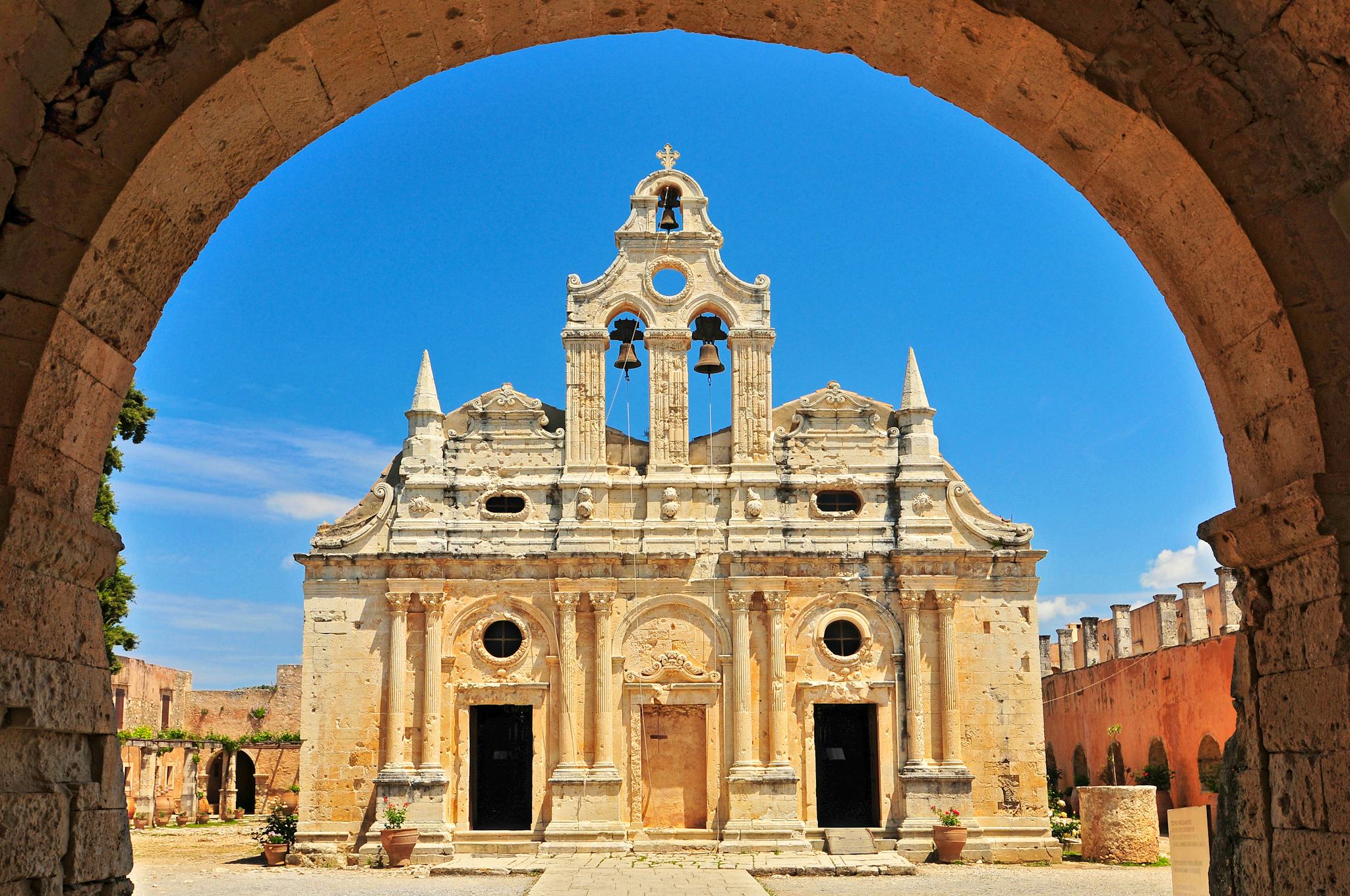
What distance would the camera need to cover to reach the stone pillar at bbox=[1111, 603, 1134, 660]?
33.6 meters

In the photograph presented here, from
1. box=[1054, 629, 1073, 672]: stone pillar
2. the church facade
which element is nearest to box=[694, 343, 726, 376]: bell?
the church facade

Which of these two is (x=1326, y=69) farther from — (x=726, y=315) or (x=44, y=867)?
(x=726, y=315)

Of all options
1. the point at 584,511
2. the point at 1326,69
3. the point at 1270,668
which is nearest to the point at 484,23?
the point at 1326,69

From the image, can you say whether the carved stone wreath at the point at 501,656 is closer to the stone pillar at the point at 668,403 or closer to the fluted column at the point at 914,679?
the stone pillar at the point at 668,403

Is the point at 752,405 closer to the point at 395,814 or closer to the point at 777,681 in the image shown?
the point at 777,681

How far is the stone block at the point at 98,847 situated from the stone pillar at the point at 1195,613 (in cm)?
Answer: 2866

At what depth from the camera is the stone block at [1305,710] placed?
4.24 m

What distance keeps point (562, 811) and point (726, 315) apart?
991 cm

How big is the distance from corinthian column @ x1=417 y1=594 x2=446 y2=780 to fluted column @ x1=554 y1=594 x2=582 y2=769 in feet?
7.17

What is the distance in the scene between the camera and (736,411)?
24156mm

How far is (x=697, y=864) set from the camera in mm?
20375

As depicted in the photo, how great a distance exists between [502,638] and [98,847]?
19.0m

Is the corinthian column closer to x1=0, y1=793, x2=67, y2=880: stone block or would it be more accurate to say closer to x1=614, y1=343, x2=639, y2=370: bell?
x1=614, y1=343, x2=639, y2=370: bell

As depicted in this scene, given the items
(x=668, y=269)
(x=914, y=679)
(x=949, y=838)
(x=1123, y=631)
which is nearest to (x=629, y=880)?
(x=949, y=838)
